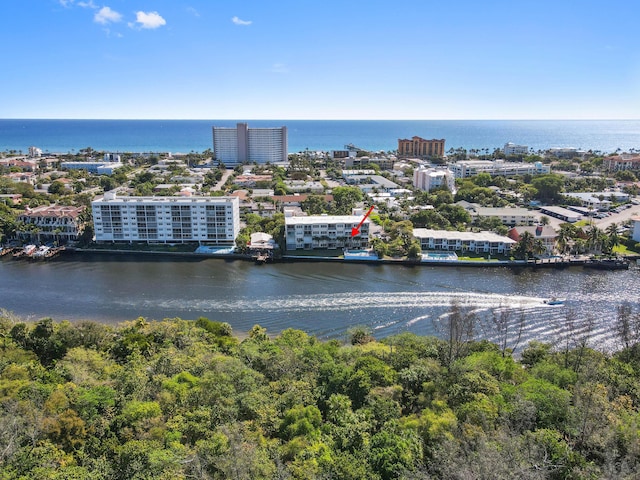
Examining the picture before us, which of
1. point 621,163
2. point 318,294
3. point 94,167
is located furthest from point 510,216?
point 94,167

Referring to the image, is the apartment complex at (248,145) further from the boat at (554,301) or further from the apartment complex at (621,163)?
the boat at (554,301)

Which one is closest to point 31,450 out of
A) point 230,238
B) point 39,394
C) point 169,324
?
point 39,394

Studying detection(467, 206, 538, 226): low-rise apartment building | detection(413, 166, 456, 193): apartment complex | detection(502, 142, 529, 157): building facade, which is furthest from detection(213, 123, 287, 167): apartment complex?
detection(467, 206, 538, 226): low-rise apartment building

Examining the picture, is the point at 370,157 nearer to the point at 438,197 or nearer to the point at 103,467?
the point at 438,197

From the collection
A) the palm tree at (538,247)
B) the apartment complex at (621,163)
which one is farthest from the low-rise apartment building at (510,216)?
the apartment complex at (621,163)

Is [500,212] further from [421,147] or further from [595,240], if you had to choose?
[421,147]

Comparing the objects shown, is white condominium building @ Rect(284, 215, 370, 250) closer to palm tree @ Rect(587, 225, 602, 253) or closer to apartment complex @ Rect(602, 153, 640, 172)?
palm tree @ Rect(587, 225, 602, 253)
